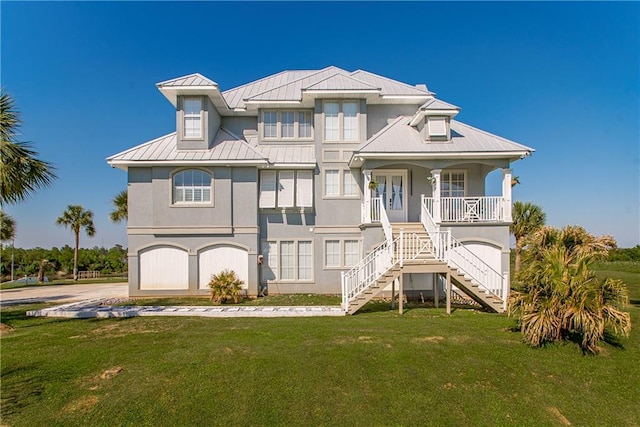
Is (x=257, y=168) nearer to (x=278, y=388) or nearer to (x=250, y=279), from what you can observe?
(x=250, y=279)

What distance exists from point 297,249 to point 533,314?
10911 millimetres

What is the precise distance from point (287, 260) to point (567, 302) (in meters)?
11.8

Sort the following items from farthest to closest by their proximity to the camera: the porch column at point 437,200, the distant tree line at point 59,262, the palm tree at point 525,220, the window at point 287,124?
the distant tree line at point 59,262, the palm tree at point 525,220, the window at point 287,124, the porch column at point 437,200

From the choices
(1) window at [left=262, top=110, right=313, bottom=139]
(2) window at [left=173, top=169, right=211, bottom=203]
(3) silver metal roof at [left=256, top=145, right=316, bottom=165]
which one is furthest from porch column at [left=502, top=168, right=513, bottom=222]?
(2) window at [left=173, top=169, right=211, bottom=203]

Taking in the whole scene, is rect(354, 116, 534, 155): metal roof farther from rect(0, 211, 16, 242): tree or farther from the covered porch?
rect(0, 211, 16, 242): tree

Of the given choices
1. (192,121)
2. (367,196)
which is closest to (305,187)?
(367,196)

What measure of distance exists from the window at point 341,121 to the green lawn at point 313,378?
10.4 m

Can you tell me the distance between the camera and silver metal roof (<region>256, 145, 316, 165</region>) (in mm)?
17672

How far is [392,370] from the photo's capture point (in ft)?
25.0

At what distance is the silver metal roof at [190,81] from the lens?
1698cm

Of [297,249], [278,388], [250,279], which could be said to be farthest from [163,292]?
[278,388]

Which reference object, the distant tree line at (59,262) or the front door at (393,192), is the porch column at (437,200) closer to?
the front door at (393,192)

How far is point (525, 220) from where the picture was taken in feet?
69.5

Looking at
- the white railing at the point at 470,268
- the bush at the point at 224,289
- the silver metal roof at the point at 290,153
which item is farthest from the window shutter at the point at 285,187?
the white railing at the point at 470,268
